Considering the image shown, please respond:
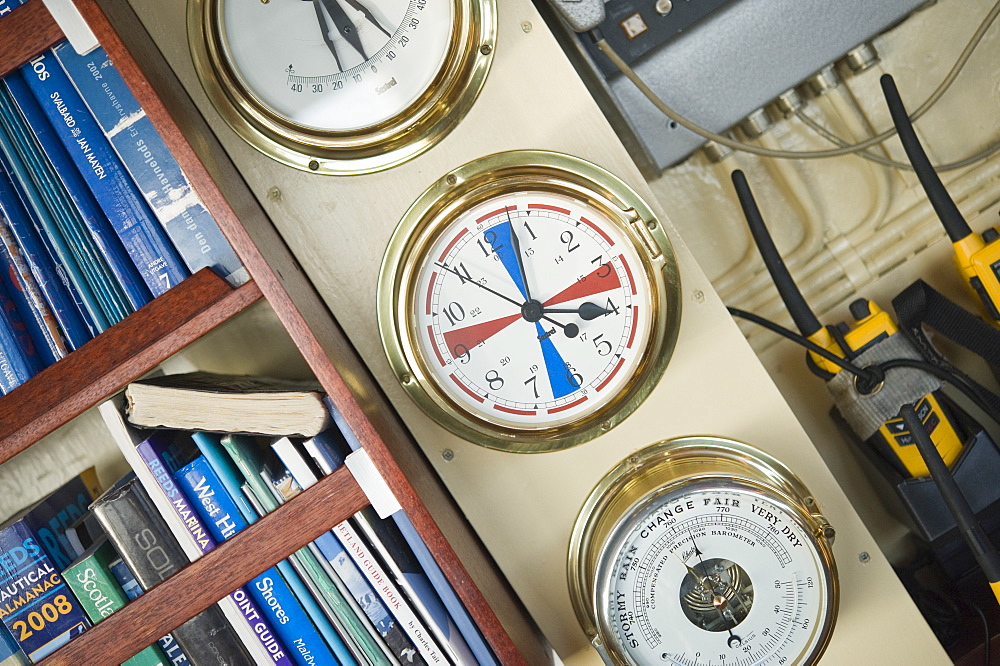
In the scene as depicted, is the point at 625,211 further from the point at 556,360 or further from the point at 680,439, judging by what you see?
the point at 680,439

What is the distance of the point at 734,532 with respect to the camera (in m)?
0.98

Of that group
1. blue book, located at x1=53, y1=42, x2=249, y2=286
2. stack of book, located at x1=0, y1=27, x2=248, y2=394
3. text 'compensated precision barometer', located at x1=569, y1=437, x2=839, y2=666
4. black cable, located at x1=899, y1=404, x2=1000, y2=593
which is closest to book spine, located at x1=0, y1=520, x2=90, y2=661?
stack of book, located at x1=0, y1=27, x2=248, y2=394

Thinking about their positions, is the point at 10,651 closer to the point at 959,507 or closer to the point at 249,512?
the point at 249,512

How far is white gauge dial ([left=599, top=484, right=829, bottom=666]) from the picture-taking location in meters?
0.97

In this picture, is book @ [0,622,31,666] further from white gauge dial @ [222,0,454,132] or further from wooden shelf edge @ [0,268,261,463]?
white gauge dial @ [222,0,454,132]

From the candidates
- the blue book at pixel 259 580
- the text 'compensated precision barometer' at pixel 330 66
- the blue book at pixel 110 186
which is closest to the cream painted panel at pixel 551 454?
the text 'compensated precision barometer' at pixel 330 66

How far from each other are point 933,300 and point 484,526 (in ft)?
2.57

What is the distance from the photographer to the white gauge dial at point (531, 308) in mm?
997

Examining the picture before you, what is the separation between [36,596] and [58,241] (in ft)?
1.45

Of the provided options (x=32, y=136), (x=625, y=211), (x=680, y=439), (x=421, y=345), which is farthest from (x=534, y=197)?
(x=32, y=136)

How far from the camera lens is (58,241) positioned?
0.96 m

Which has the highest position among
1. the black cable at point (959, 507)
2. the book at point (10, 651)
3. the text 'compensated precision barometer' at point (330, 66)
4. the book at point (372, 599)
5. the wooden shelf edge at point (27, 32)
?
the wooden shelf edge at point (27, 32)

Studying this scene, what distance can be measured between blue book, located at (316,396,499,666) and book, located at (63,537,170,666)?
305 millimetres

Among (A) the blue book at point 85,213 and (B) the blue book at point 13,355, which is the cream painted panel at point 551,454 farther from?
(B) the blue book at point 13,355
